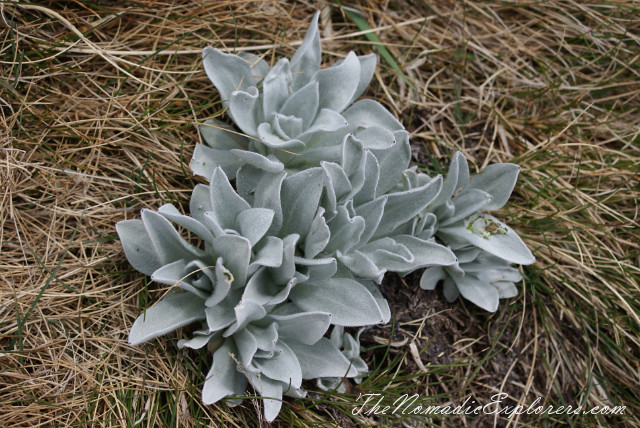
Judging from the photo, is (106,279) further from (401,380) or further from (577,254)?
(577,254)

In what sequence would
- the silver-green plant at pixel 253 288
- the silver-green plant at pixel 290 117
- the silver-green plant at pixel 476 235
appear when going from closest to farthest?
the silver-green plant at pixel 253 288, the silver-green plant at pixel 290 117, the silver-green plant at pixel 476 235

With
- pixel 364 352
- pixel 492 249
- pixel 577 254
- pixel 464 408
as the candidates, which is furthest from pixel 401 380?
pixel 577 254

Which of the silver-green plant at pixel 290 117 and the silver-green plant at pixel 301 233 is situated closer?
the silver-green plant at pixel 301 233

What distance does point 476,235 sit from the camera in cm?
218

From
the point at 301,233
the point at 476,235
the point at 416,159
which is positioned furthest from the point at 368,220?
the point at 416,159

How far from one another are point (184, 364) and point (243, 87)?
1.10 metres

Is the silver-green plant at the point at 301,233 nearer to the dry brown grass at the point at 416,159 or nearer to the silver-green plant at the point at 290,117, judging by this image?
the silver-green plant at the point at 290,117

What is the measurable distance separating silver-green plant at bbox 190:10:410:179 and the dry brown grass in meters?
0.17

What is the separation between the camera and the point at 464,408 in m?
2.24

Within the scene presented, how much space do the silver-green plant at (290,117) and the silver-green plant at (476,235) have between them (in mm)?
281

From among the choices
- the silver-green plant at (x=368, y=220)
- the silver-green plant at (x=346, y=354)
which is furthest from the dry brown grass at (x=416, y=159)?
the silver-green plant at (x=368, y=220)

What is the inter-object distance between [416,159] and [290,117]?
2.44 ft

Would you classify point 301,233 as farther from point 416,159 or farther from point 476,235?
point 416,159

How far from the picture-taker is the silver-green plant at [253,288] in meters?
1.78
